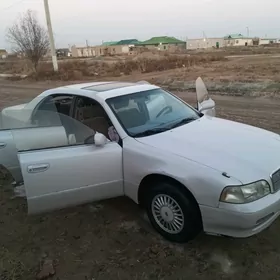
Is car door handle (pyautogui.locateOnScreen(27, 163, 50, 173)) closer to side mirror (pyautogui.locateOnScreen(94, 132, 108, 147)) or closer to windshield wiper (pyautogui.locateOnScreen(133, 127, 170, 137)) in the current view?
side mirror (pyautogui.locateOnScreen(94, 132, 108, 147))

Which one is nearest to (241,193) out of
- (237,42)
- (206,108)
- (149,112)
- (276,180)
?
(276,180)

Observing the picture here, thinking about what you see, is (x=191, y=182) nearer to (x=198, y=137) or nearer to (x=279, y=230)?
(x=198, y=137)

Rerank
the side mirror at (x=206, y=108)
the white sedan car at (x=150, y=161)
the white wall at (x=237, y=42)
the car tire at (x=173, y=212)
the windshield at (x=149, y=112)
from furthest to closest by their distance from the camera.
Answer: the white wall at (x=237, y=42) < the side mirror at (x=206, y=108) < the windshield at (x=149, y=112) < the car tire at (x=173, y=212) < the white sedan car at (x=150, y=161)

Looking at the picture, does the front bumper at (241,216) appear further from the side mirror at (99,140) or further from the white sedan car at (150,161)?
the side mirror at (99,140)

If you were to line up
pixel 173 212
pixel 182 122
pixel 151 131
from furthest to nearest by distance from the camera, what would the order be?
pixel 182 122
pixel 151 131
pixel 173 212

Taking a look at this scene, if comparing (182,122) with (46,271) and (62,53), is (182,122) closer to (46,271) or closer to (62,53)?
(46,271)

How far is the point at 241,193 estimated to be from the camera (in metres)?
2.66

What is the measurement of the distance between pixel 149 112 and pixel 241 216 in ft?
5.83

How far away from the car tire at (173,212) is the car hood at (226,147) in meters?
0.37

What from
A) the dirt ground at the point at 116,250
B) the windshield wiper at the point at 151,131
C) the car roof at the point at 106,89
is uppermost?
the car roof at the point at 106,89

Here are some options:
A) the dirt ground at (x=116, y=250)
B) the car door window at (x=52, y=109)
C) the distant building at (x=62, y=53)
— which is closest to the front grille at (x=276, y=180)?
the dirt ground at (x=116, y=250)

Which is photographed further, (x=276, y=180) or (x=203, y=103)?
(x=203, y=103)

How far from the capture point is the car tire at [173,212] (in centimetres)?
292

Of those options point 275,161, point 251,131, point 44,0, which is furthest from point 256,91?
point 44,0
